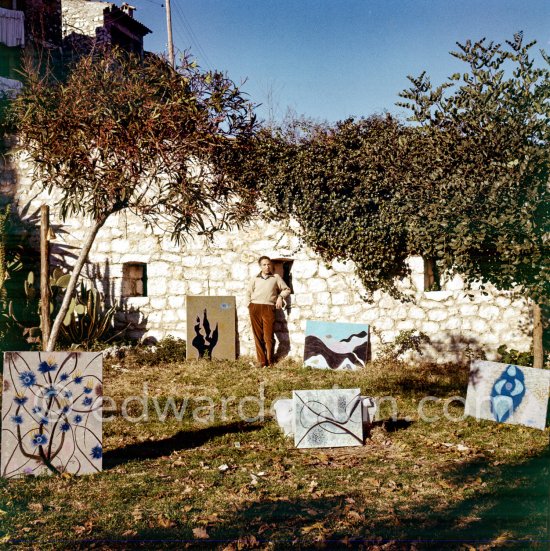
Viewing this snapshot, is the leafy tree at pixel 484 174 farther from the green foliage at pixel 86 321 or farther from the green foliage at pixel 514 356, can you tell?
the green foliage at pixel 86 321

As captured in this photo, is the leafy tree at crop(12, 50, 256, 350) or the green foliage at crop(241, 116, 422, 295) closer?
the leafy tree at crop(12, 50, 256, 350)

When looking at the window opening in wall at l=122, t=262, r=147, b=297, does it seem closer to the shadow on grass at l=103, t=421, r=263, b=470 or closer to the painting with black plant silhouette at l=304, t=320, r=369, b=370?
the painting with black plant silhouette at l=304, t=320, r=369, b=370

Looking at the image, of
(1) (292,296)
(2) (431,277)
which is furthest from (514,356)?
(1) (292,296)

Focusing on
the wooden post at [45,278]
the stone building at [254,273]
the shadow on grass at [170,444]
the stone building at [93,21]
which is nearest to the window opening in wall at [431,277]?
the stone building at [254,273]

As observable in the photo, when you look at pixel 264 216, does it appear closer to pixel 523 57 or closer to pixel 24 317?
pixel 24 317

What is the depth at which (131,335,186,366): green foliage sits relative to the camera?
9000 mm

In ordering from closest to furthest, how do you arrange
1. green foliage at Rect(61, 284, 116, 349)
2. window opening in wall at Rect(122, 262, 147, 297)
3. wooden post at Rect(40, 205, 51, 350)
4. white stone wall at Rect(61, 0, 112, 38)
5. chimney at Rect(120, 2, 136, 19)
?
wooden post at Rect(40, 205, 51, 350)
chimney at Rect(120, 2, 136, 19)
green foliage at Rect(61, 284, 116, 349)
window opening in wall at Rect(122, 262, 147, 297)
white stone wall at Rect(61, 0, 112, 38)

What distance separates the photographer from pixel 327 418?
5371mm

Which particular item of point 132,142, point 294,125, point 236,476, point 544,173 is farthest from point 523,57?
point 294,125

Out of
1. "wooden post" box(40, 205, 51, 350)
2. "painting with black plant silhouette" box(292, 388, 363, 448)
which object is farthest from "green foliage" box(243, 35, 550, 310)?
"wooden post" box(40, 205, 51, 350)

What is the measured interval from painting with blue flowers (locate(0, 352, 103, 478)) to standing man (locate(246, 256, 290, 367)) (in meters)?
4.50

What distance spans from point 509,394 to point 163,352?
5145 mm

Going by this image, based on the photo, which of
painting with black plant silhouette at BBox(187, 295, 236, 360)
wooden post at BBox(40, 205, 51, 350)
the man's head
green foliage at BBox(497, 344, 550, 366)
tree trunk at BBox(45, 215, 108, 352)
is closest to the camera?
tree trunk at BBox(45, 215, 108, 352)

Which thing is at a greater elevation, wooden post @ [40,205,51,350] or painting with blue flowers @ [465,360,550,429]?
wooden post @ [40,205,51,350]
